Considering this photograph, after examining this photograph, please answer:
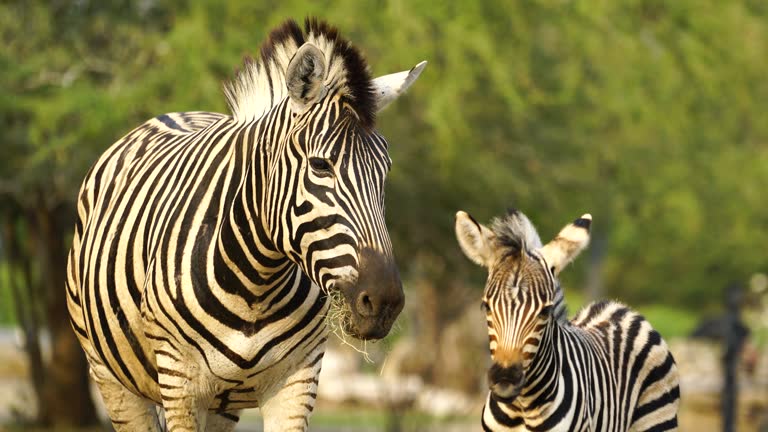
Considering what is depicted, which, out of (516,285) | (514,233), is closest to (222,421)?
(516,285)

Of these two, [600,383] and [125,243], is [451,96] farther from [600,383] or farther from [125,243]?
[125,243]

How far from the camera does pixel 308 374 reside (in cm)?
530

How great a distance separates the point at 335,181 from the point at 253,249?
1.94 ft

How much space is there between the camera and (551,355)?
19.7 ft

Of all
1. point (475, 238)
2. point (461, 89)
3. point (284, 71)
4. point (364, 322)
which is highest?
point (461, 89)

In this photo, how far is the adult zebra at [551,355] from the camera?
5707 mm

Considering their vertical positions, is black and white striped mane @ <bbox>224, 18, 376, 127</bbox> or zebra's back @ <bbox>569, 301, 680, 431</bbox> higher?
black and white striped mane @ <bbox>224, 18, 376, 127</bbox>

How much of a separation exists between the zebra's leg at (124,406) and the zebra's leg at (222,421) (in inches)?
11.9

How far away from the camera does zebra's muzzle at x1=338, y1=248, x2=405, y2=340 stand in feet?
14.7

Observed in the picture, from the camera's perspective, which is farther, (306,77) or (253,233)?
(253,233)

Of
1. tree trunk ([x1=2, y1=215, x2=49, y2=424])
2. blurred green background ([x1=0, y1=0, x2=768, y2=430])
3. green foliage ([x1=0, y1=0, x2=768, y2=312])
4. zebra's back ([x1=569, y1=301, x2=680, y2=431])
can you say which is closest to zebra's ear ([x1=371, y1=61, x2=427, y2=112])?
zebra's back ([x1=569, y1=301, x2=680, y2=431])

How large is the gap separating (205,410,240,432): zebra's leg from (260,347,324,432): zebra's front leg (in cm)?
79

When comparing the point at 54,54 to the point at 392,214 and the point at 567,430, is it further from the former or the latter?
the point at 567,430

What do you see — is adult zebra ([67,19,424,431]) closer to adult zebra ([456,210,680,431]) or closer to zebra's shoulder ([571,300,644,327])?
adult zebra ([456,210,680,431])
